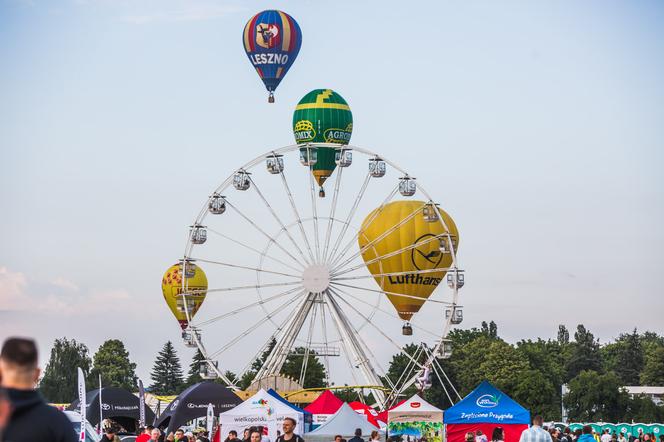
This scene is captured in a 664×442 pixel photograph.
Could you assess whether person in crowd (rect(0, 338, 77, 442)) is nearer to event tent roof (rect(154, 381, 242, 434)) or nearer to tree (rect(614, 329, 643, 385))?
event tent roof (rect(154, 381, 242, 434))

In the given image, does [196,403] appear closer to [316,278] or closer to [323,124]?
[316,278]

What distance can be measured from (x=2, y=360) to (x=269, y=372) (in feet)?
166

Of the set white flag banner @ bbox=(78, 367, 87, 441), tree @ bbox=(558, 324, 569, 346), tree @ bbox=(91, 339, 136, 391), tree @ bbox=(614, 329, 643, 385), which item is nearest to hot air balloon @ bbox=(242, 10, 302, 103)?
white flag banner @ bbox=(78, 367, 87, 441)

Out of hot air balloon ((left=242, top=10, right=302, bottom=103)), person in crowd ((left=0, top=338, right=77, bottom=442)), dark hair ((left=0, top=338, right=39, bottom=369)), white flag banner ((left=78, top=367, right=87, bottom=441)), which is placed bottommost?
person in crowd ((left=0, top=338, right=77, bottom=442))

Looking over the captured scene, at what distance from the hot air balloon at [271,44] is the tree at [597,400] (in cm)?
5617

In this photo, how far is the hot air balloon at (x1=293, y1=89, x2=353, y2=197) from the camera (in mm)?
60688

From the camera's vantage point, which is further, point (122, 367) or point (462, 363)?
point (122, 367)

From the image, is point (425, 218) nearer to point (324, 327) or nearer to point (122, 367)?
point (324, 327)

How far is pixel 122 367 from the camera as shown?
14375 centimetres

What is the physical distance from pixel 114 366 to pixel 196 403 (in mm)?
107437

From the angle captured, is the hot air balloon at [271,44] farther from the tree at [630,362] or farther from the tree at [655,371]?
the tree at [630,362]

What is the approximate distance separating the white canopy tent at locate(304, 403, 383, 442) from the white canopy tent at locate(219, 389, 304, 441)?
48 cm

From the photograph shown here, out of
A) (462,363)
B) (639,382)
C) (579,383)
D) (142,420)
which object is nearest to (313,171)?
(142,420)

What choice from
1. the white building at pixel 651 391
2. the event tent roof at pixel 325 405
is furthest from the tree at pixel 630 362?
the event tent roof at pixel 325 405
